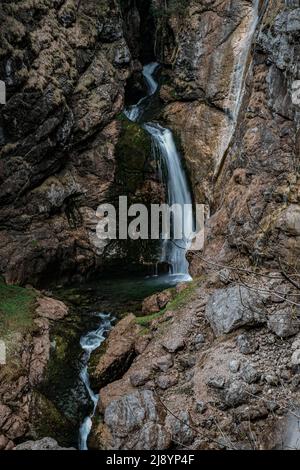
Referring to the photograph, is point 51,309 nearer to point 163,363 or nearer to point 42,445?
point 163,363

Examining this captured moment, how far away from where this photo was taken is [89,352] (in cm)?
971

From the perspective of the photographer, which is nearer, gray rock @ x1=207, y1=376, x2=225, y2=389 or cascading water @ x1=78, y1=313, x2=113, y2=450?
gray rock @ x1=207, y1=376, x2=225, y2=389

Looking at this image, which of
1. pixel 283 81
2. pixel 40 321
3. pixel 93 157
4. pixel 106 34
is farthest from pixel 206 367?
pixel 106 34

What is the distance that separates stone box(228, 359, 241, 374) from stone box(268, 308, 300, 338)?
921 millimetres

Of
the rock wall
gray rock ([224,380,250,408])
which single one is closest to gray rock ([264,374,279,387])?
the rock wall

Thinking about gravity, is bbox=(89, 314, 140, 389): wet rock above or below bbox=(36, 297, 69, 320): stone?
below

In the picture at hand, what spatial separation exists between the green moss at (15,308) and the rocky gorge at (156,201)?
6 centimetres

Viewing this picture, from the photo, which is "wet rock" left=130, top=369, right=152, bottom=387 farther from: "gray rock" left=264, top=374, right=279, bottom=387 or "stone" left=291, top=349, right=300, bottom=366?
"stone" left=291, top=349, right=300, bottom=366

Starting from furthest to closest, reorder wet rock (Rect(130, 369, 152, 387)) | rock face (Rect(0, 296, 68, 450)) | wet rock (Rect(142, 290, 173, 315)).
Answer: wet rock (Rect(142, 290, 173, 315)) → wet rock (Rect(130, 369, 152, 387)) → rock face (Rect(0, 296, 68, 450))

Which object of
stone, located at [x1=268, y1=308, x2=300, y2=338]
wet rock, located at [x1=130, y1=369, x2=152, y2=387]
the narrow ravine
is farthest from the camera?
the narrow ravine

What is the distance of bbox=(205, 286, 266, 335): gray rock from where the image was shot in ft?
27.2

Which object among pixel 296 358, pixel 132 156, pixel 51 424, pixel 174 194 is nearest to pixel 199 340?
pixel 296 358

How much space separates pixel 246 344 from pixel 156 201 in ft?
26.9
